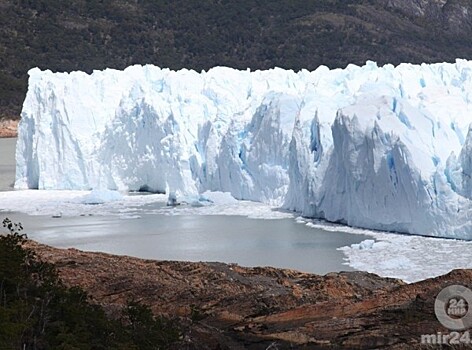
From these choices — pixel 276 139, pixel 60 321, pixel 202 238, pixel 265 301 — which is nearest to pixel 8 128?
pixel 276 139

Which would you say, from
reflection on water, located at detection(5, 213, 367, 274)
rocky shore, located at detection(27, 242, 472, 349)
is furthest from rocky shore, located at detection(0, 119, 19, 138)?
rocky shore, located at detection(27, 242, 472, 349)

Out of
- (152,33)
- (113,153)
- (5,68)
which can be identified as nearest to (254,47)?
(152,33)

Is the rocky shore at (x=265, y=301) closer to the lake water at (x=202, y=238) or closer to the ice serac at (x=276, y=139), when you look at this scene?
the lake water at (x=202, y=238)

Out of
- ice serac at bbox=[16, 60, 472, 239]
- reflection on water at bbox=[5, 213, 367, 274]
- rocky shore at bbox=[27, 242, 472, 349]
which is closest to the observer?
rocky shore at bbox=[27, 242, 472, 349]

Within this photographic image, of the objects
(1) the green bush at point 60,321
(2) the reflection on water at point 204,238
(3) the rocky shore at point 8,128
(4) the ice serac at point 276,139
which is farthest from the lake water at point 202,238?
(3) the rocky shore at point 8,128

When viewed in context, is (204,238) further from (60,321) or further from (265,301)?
(60,321)

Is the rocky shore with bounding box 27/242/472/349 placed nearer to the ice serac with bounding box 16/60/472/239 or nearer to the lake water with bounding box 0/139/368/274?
the lake water with bounding box 0/139/368/274
